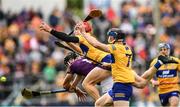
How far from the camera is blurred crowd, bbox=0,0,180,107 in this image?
100ft

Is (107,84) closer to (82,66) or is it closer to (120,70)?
(82,66)

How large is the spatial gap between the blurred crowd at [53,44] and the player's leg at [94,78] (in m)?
7.54

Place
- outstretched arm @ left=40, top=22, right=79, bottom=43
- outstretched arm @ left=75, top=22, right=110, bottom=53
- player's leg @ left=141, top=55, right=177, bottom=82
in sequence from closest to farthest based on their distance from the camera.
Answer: outstretched arm @ left=75, top=22, right=110, bottom=53
outstretched arm @ left=40, top=22, right=79, bottom=43
player's leg @ left=141, top=55, right=177, bottom=82

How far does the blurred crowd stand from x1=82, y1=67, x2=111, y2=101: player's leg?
7541mm

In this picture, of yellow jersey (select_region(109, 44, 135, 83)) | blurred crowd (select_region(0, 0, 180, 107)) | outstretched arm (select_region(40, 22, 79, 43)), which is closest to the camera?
outstretched arm (select_region(40, 22, 79, 43))

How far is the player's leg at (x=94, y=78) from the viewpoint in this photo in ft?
72.8

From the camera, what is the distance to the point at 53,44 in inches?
1272

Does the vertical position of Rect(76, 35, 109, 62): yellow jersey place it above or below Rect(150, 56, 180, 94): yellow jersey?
above

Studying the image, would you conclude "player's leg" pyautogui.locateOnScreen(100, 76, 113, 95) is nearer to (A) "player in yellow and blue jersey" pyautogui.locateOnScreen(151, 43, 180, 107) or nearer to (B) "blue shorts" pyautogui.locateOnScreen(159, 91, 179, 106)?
(A) "player in yellow and blue jersey" pyautogui.locateOnScreen(151, 43, 180, 107)

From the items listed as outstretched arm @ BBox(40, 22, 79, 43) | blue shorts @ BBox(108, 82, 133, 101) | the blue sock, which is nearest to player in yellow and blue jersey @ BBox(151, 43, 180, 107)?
the blue sock

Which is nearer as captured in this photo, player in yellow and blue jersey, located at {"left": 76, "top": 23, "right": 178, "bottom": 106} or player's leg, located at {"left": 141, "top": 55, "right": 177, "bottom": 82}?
player in yellow and blue jersey, located at {"left": 76, "top": 23, "right": 178, "bottom": 106}

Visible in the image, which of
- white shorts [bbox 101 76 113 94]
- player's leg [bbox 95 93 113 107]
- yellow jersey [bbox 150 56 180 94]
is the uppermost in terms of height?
yellow jersey [bbox 150 56 180 94]

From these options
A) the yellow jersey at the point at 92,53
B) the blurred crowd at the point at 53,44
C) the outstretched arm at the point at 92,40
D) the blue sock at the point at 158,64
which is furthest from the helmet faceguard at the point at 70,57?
the blurred crowd at the point at 53,44

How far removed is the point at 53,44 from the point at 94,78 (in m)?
10.2
